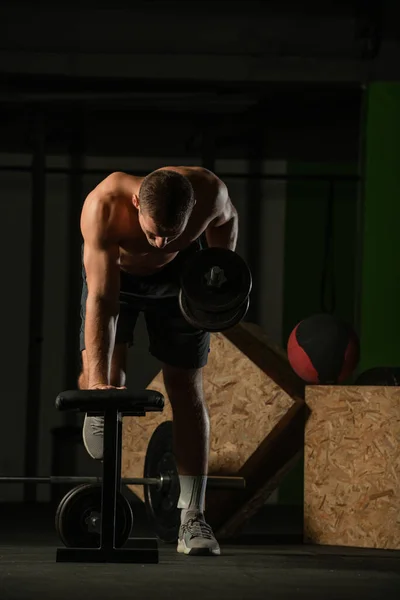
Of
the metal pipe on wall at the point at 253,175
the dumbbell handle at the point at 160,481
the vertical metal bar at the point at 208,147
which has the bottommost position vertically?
the dumbbell handle at the point at 160,481

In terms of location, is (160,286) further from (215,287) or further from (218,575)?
(218,575)

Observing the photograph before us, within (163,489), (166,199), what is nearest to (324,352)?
(163,489)

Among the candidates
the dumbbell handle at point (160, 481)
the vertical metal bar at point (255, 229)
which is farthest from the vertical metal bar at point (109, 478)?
the vertical metal bar at point (255, 229)

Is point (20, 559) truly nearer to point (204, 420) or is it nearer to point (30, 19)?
point (204, 420)

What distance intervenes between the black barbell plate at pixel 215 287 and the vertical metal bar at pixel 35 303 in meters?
3.07

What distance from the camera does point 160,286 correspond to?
11.5 ft

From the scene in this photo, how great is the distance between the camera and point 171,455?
3.91m

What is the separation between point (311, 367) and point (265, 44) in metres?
2.58

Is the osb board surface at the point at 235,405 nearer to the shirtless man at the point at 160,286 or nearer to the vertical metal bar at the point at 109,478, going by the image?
the shirtless man at the point at 160,286

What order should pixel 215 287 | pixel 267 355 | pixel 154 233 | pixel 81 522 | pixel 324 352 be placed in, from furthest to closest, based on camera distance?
pixel 267 355, pixel 324 352, pixel 81 522, pixel 215 287, pixel 154 233

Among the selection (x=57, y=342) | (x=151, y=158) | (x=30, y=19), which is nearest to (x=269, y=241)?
(x=151, y=158)

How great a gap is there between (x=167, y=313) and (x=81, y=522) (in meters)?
0.72

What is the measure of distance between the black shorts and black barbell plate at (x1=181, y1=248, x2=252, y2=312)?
1.00ft

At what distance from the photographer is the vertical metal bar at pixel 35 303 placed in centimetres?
611
